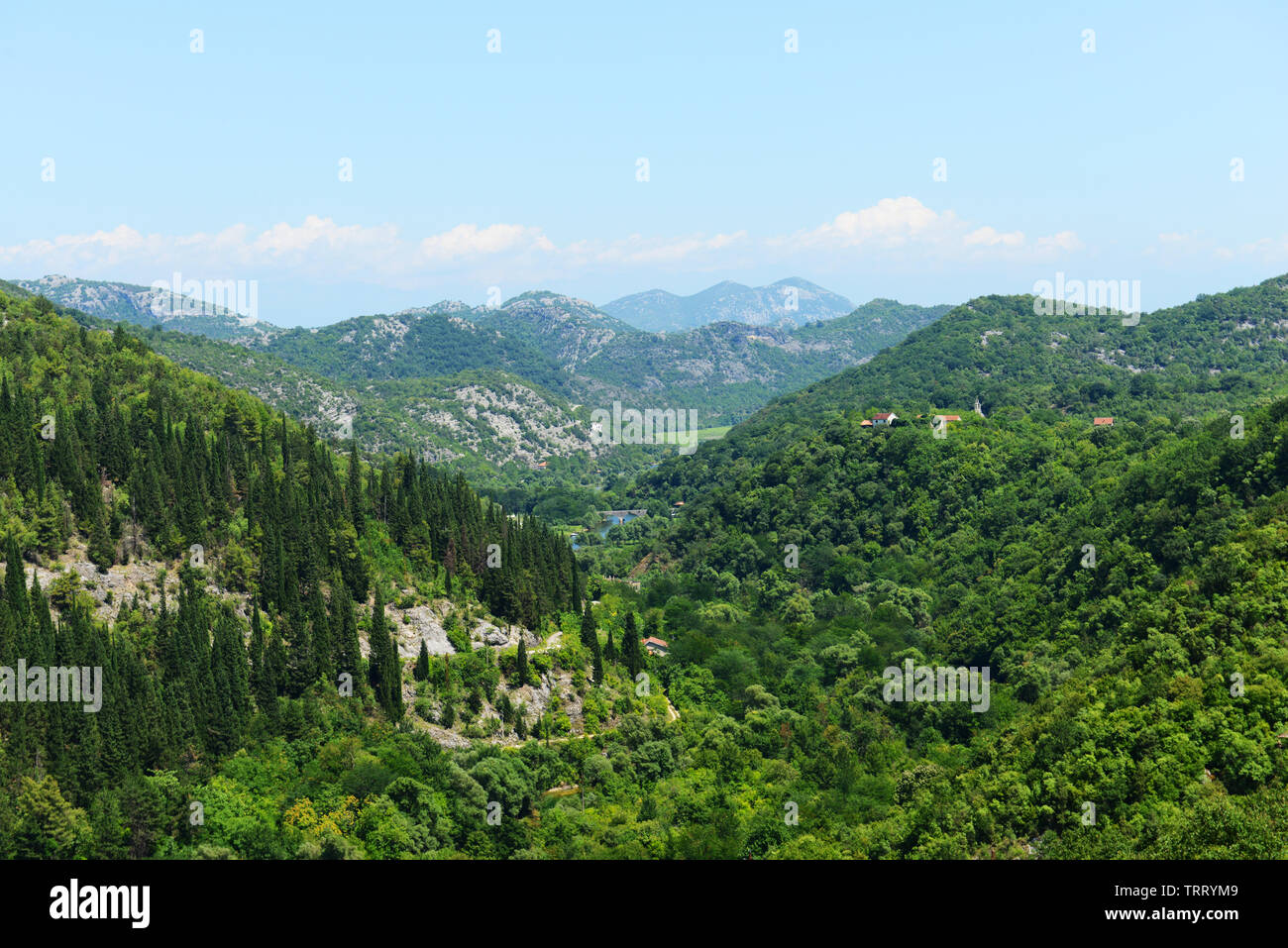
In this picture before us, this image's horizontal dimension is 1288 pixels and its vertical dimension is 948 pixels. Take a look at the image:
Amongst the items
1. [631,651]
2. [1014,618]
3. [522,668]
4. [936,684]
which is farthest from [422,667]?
[1014,618]

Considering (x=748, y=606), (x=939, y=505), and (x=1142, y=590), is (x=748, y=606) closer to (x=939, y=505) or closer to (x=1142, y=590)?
(x=939, y=505)

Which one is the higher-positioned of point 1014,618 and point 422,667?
point 1014,618
